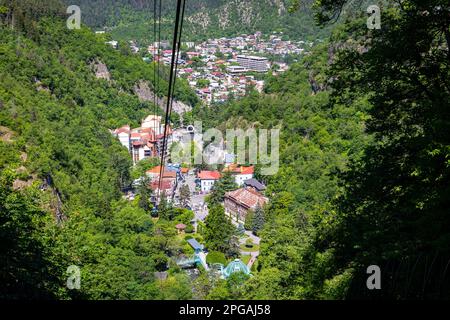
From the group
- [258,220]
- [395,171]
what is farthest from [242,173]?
[395,171]

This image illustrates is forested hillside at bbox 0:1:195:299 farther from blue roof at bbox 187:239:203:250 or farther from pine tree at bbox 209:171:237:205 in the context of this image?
pine tree at bbox 209:171:237:205

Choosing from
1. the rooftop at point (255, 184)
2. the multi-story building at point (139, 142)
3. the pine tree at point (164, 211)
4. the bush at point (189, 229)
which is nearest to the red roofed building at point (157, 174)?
the multi-story building at point (139, 142)

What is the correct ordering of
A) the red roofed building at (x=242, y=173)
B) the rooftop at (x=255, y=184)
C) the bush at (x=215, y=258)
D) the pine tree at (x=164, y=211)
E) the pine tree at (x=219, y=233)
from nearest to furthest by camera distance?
the bush at (x=215, y=258) < the pine tree at (x=219, y=233) < the pine tree at (x=164, y=211) < the rooftop at (x=255, y=184) < the red roofed building at (x=242, y=173)

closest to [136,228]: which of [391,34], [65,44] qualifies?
[391,34]

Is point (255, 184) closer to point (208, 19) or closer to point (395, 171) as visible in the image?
point (395, 171)

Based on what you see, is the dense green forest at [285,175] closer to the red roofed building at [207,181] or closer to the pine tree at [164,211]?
the pine tree at [164,211]
